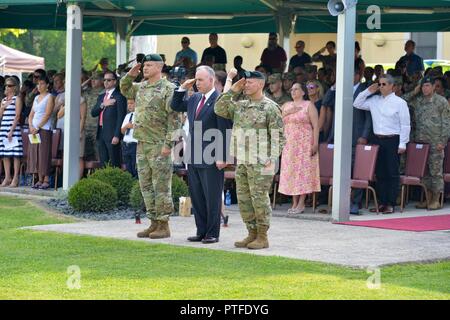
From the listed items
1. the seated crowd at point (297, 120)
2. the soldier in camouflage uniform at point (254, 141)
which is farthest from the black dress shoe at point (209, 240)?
the seated crowd at point (297, 120)

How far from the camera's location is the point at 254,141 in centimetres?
1266

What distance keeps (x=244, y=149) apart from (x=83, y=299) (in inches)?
137

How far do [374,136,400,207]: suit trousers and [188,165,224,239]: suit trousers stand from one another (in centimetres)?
453

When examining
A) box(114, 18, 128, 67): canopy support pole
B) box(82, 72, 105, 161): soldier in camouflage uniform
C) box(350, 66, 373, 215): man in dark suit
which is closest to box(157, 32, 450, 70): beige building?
box(114, 18, 128, 67): canopy support pole

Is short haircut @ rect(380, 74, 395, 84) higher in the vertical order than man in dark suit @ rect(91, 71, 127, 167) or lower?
higher

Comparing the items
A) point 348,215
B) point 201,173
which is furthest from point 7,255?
point 348,215

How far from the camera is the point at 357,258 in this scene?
12211 millimetres

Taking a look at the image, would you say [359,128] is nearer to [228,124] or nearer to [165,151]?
[228,124]

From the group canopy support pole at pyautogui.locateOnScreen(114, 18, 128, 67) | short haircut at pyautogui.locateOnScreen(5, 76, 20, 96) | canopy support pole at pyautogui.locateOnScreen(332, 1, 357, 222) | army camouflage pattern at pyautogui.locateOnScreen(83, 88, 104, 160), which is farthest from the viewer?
canopy support pole at pyautogui.locateOnScreen(114, 18, 128, 67)

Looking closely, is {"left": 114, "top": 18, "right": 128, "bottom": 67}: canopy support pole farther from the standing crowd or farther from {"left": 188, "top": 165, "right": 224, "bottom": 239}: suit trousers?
{"left": 188, "top": 165, "right": 224, "bottom": 239}: suit trousers

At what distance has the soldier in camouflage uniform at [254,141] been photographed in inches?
497

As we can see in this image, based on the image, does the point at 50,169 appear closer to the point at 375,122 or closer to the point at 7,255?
the point at 375,122

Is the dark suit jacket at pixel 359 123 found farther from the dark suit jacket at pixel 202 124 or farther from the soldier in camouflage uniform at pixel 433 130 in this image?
the dark suit jacket at pixel 202 124

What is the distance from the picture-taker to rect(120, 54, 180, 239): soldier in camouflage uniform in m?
13.6
